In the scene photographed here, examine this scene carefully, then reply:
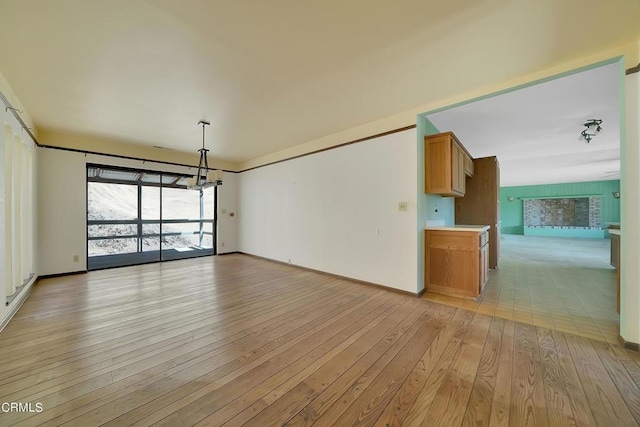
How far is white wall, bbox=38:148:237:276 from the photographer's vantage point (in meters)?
4.43

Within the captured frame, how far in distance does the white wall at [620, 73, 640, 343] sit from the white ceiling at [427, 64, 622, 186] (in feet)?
0.60

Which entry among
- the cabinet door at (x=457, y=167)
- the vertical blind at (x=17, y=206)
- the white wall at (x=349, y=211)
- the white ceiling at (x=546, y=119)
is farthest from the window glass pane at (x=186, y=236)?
the white ceiling at (x=546, y=119)

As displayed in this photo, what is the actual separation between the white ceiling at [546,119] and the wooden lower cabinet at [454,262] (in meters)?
1.89

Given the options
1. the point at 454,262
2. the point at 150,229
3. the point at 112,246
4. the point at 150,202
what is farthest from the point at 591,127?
the point at 112,246

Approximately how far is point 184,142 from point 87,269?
3.30 meters

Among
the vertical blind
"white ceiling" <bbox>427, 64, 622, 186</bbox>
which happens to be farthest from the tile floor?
the vertical blind

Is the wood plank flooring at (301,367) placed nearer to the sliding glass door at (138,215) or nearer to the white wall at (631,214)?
the white wall at (631,214)

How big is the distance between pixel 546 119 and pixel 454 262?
2.88m

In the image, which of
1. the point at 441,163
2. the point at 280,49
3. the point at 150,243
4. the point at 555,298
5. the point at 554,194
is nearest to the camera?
the point at 280,49

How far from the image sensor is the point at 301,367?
1870mm

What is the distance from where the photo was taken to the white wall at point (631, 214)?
6.76 feet

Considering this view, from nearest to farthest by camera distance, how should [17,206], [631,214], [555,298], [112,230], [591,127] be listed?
[631,214] < [17,206] < [555,298] < [591,127] < [112,230]

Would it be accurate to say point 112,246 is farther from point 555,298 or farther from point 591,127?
point 591,127

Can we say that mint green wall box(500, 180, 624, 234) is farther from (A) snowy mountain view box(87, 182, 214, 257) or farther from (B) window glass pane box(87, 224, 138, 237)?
(B) window glass pane box(87, 224, 138, 237)
